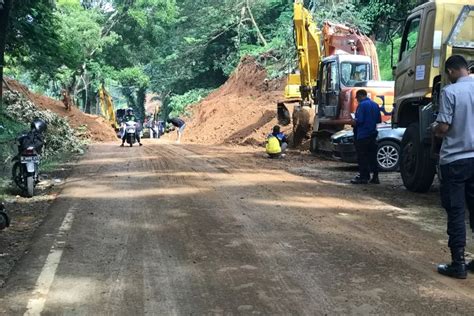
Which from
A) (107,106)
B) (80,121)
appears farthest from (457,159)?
(107,106)

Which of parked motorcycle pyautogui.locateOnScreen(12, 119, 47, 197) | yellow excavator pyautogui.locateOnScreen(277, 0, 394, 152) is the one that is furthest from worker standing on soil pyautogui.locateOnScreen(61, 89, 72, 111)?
parked motorcycle pyautogui.locateOnScreen(12, 119, 47, 197)

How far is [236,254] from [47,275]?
73.5 inches

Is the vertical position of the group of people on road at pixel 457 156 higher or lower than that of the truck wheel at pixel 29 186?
higher

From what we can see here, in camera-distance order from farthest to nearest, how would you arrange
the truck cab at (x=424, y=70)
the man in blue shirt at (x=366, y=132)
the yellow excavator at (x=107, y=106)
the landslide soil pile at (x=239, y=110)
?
1. the yellow excavator at (x=107, y=106)
2. the landslide soil pile at (x=239, y=110)
3. the man in blue shirt at (x=366, y=132)
4. the truck cab at (x=424, y=70)

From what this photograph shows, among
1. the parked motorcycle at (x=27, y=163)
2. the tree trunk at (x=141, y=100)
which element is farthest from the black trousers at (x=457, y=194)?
the tree trunk at (x=141, y=100)

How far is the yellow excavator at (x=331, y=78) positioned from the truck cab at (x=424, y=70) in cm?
525

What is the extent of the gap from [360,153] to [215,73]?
31.9 metres

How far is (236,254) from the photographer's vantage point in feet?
19.4

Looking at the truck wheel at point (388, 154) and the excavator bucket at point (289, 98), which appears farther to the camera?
the excavator bucket at point (289, 98)

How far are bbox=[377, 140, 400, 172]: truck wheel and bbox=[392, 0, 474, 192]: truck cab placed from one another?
2022 millimetres

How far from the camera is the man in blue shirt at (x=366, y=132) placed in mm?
11445

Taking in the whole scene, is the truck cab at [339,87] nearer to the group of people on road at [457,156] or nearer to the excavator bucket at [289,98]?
the excavator bucket at [289,98]

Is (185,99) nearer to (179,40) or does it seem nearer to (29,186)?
(179,40)

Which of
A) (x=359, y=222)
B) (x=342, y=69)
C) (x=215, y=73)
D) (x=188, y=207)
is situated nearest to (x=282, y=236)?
A: (x=359, y=222)
